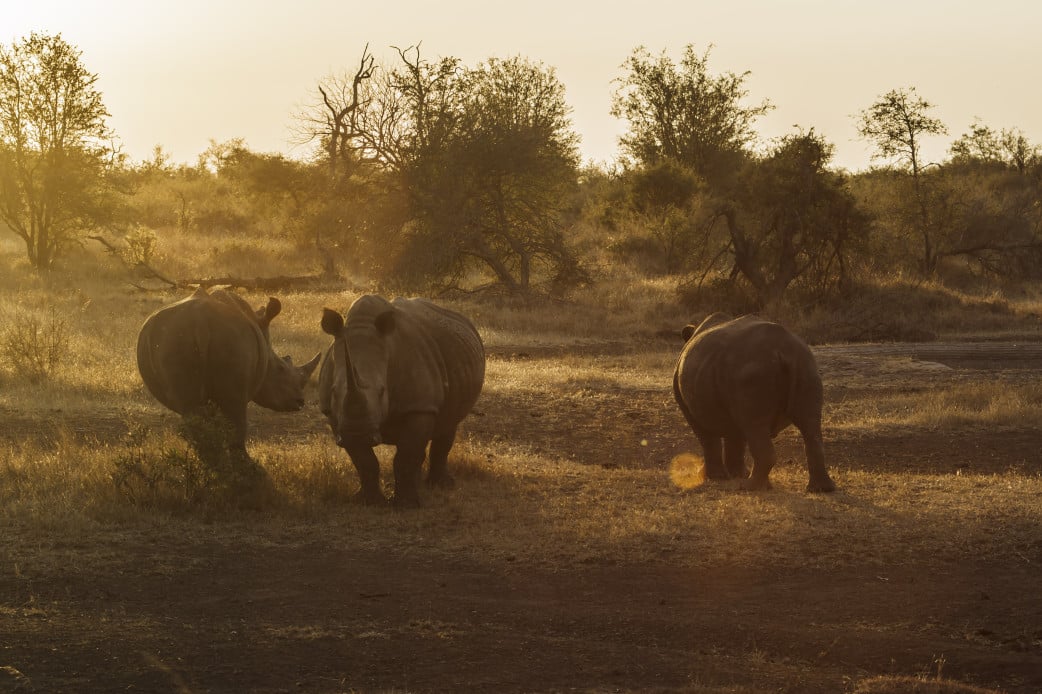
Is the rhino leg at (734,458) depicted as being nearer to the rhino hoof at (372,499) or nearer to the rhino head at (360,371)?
the rhino hoof at (372,499)

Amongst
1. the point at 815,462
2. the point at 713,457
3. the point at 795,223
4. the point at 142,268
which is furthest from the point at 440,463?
the point at 142,268

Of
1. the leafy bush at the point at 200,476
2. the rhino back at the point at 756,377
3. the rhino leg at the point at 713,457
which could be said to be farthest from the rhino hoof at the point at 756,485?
the leafy bush at the point at 200,476

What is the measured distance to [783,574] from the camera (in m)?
8.38

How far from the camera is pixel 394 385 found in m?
10.1

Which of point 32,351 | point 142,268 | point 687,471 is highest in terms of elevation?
point 142,268

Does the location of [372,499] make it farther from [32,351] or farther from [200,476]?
[32,351]

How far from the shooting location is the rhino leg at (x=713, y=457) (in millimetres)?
11750

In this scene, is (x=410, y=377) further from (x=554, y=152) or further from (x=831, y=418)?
(x=554, y=152)

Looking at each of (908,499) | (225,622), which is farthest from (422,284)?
(225,622)

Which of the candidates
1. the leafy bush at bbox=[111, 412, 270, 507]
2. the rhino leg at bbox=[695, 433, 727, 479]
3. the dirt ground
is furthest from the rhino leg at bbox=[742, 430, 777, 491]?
the leafy bush at bbox=[111, 412, 270, 507]

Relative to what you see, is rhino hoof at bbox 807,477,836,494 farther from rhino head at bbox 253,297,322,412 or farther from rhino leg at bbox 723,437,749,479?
rhino head at bbox 253,297,322,412

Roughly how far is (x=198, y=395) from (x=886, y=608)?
20.0 feet

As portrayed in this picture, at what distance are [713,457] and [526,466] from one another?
1930 millimetres

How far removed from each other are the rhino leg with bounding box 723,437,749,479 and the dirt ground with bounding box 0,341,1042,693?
3.34m
